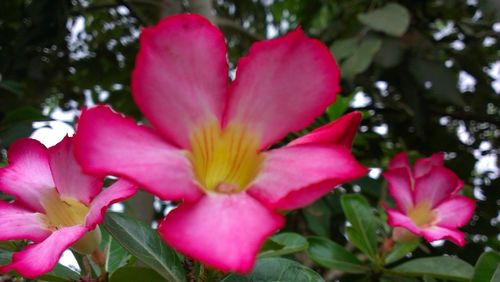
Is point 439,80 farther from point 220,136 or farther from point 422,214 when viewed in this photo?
point 220,136

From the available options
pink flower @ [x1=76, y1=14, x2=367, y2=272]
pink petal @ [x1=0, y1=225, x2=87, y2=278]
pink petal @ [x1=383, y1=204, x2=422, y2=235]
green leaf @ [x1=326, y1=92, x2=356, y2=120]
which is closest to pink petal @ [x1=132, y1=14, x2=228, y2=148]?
pink flower @ [x1=76, y1=14, x2=367, y2=272]

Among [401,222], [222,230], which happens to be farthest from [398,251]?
[222,230]

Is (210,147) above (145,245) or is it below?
above

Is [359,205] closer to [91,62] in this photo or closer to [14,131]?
[14,131]

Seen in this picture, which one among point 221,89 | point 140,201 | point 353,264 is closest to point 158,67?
point 221,89

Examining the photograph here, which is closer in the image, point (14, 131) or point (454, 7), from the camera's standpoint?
point (14, 131)

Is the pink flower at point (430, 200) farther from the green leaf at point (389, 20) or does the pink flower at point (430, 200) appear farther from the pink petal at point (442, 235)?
the green leaf at point (389, 20)

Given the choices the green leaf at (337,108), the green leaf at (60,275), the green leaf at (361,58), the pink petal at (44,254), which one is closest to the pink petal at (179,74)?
the pink petal at (44,254)
